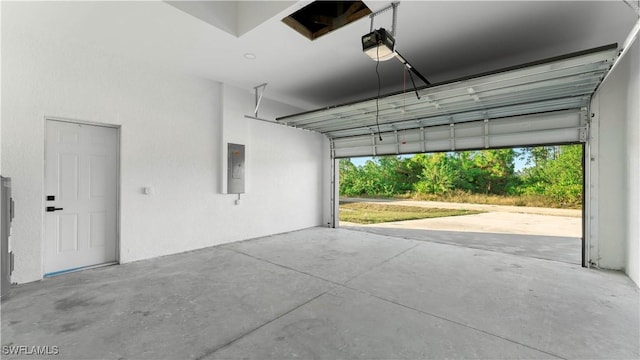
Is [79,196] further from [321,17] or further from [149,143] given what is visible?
[321,17]

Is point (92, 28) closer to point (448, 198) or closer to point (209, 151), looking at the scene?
point (209, 151)

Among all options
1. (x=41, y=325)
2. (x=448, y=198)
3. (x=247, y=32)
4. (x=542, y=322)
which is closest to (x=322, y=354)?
(x=542, y=322)

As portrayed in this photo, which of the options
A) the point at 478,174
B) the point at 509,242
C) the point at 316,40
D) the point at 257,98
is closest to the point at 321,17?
the point at 316,40

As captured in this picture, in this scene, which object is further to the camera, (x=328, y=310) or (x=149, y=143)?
(x=149, y=143)

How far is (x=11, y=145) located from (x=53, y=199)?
817 mm

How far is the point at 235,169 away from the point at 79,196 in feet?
8.23

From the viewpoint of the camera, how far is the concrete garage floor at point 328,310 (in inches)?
82.6

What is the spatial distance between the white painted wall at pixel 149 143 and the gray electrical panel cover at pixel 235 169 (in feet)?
0.61

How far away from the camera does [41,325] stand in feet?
7.83

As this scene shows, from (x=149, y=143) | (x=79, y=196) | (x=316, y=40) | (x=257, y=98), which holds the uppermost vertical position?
(x=316, y=40)

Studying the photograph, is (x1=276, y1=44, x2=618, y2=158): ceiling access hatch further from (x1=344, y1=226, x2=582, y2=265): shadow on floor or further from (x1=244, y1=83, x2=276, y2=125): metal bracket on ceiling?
(x1=344, y1=226, x2=582, y2=265): shadow on floor

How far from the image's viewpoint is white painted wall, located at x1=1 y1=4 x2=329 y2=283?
332cm

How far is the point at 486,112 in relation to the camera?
193 inches

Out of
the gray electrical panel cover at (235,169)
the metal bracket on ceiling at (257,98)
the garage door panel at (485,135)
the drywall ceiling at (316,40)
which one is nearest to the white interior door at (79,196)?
the drywall ceiling at (316,40)
